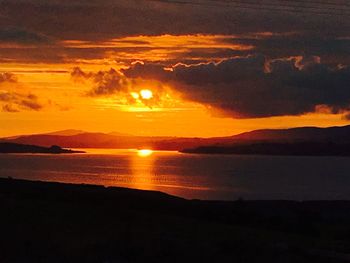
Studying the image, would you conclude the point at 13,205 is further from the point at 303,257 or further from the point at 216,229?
the point at 303,257

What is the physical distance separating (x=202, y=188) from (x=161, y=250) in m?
107

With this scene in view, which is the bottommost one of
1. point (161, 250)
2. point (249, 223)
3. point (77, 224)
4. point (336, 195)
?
point (161, 250)

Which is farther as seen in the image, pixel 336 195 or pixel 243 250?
pixel 336 195

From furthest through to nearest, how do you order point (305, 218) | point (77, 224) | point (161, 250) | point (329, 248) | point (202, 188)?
point (202, 188) → point (305, 218) → point (77, 224) → point (329, 248) → point (161, 250)

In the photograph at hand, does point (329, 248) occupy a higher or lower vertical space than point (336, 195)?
lower

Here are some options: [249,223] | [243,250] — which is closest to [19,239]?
[243,250]

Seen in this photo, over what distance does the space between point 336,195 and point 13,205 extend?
8356 cm

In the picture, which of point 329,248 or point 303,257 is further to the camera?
point 329,248

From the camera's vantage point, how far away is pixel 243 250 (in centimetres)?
2077

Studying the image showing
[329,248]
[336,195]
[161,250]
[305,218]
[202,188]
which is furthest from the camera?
[202,188]

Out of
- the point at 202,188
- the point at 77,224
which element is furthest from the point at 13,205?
the point at 202,188

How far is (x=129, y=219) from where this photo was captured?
28203mm

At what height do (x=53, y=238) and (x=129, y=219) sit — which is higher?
(x=129, y=219)

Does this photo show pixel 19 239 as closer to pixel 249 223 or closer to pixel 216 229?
pixel 216 229
